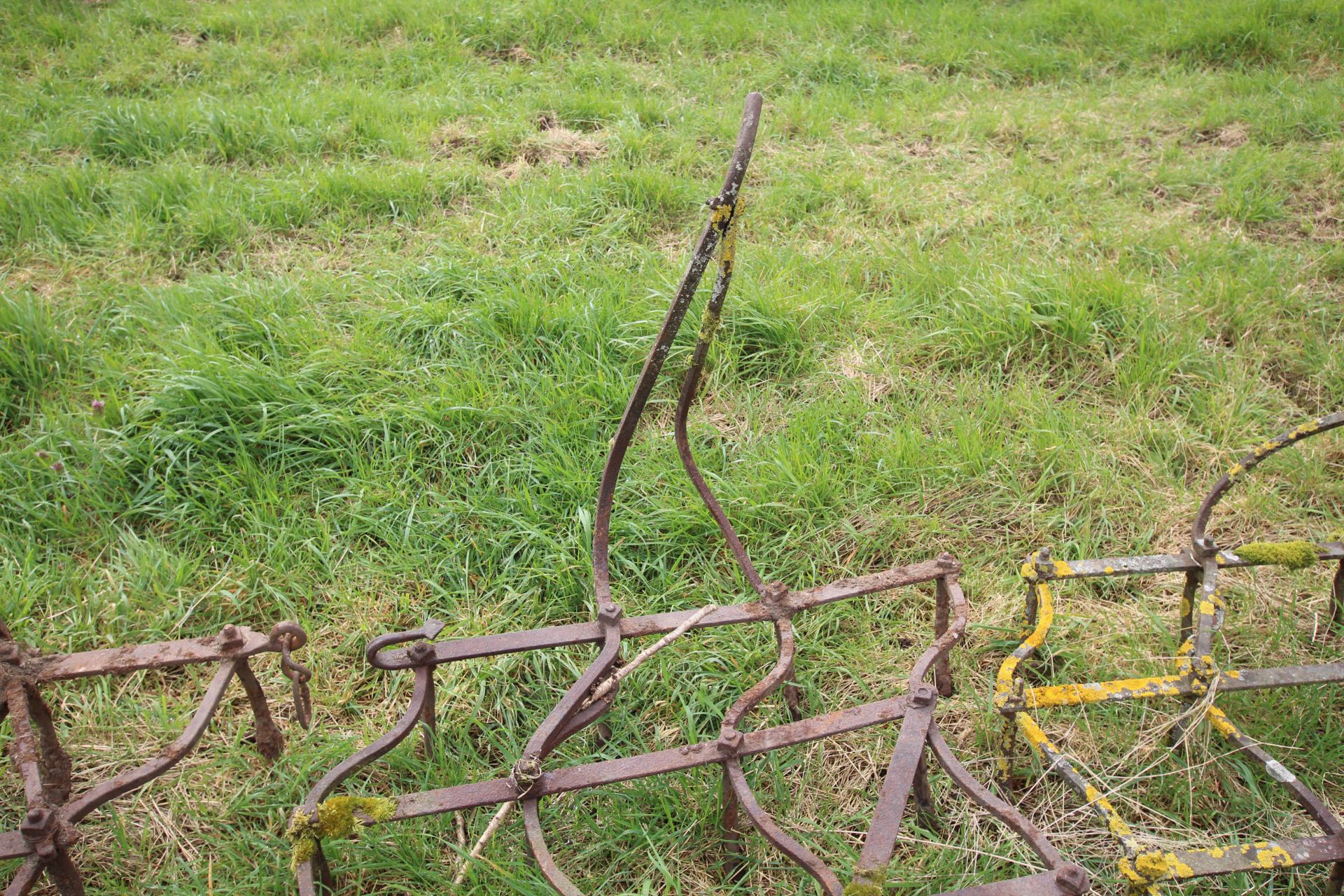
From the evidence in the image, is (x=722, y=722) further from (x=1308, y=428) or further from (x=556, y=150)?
(x=556, y=150)

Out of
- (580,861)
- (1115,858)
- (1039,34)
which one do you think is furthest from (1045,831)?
(1039,34)

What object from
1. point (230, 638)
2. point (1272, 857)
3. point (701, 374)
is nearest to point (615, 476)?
point (701, 374)

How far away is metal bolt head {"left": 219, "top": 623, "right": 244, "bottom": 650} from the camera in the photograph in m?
2.03

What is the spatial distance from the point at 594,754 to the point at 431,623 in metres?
0.57

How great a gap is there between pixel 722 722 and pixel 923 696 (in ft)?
1.43

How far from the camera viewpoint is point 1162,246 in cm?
390

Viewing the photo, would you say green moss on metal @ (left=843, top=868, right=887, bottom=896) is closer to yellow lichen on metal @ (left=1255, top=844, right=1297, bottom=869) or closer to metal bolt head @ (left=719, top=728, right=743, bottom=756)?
metal bolt head @ (left=719, top=728, right=743, bottom=756)

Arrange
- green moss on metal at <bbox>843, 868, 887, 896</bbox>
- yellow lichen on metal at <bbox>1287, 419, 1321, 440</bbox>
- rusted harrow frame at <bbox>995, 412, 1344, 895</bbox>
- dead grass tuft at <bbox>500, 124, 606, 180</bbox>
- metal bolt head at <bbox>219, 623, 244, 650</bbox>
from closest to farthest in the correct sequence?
1. green moss on metal at <bbox>843, 868, 887, 896</bbox>
2. rusted harrow frame at <bbox>995, 412, 1344, 895</bbox>
3. metal bolt head at <bbox>219, 623, 244, 650</bbox>
4. yellow lichen on metal at <bbox>1287, 419, 1321, 440</bbox>
5. dead grass tuft at <bbox>500, 124, 606, 180</bbox>

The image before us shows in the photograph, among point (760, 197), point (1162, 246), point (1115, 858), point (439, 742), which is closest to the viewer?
point (1115, 858)

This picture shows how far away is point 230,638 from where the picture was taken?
203 cm

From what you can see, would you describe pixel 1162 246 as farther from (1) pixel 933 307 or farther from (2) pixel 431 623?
(2) pixel 431 623

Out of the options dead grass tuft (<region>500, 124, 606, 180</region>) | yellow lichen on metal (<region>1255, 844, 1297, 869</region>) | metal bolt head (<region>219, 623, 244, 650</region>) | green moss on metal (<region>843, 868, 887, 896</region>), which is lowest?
yellow lichen on metal (<region>1255, 844, 1297, 869</region>)

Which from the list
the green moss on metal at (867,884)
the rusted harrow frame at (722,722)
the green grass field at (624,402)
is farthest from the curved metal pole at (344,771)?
the green moss on metal at (867,884)

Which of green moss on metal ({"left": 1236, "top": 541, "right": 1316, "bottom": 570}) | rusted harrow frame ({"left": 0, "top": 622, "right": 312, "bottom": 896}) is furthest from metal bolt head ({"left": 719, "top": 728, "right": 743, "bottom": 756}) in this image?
green moss on metal ({"left": 1236, "top": 541, "right": 1316, "bottom": 570})
